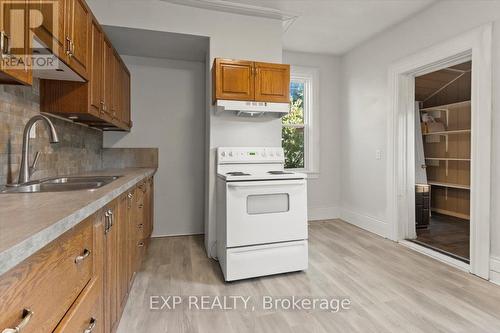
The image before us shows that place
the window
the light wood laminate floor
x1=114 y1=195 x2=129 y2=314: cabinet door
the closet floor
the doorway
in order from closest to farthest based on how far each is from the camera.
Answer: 1. x1=114 y1=195 x2=129 y2=314: cabinet door
2. the light wood laminate floor
3. the closet floor
4. the doorway
5. the window

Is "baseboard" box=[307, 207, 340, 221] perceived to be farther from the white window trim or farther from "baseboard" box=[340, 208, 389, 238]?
the white window trim

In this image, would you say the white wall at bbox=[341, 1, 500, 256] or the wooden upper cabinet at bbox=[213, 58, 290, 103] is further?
the wooden upper cabinet at bbox=[213, 58, 290, 103]

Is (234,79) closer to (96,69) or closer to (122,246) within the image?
(96,69)

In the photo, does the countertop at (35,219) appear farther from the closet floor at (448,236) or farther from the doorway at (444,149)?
the doorway at (444,149)

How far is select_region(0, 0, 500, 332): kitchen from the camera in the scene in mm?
1029

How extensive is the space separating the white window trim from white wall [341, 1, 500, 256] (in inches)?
17.4

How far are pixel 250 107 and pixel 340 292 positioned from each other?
1770 millimetres

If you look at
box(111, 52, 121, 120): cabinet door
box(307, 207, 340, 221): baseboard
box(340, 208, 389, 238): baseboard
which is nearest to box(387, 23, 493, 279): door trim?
box(340, 208, 389, 238): baseboard

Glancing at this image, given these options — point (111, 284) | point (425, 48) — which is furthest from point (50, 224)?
point (425, 48)

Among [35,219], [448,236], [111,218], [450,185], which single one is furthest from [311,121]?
[35,219]

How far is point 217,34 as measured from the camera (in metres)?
2.79

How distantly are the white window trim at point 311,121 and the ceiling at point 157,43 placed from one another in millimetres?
1701

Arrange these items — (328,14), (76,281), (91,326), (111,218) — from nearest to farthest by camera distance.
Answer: (76,281)
(91,326)
(111,218)
(328,14)

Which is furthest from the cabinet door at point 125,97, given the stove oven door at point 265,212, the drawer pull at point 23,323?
the drawer pull at point 23,323
